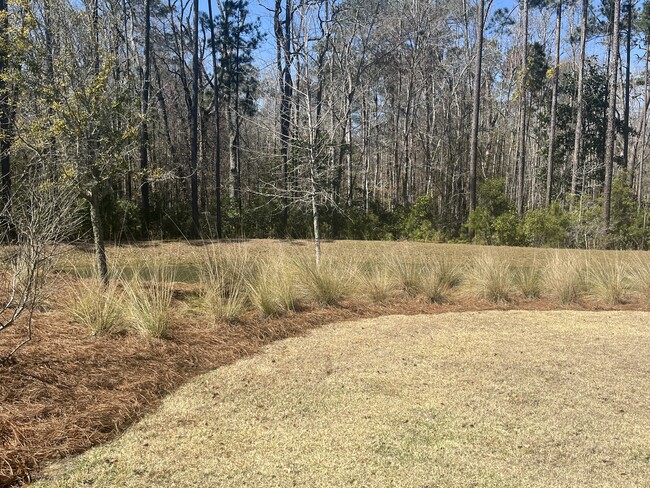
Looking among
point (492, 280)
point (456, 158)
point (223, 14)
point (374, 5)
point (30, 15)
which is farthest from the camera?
point (456, 158)

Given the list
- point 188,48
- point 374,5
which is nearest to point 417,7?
point 374,5

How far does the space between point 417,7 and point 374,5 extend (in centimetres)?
344

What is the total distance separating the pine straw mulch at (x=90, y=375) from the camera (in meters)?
2.93

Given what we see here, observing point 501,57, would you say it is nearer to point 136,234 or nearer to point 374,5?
point 374,5

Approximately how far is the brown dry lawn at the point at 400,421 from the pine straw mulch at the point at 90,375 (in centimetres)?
19

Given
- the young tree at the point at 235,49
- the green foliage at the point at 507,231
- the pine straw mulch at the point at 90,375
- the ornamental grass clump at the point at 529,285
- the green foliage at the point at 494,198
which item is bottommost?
the pine straw mulch at the point at 90,375

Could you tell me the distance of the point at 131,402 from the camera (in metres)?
3.53

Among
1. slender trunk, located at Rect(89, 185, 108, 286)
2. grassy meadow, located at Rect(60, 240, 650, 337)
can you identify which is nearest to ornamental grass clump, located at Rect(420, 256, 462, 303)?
grassy meadow, located at Rect(60, 240, 650, 337)

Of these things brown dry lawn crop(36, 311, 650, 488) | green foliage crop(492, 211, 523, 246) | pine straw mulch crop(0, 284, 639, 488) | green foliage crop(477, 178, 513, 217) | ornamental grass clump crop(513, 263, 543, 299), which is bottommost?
brown dry lawn crop(36, 311, 650, 488)

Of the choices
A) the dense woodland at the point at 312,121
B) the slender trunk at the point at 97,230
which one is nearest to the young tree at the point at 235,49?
the dense woodland at the point at 312,121

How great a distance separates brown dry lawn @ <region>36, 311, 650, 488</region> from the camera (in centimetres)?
270

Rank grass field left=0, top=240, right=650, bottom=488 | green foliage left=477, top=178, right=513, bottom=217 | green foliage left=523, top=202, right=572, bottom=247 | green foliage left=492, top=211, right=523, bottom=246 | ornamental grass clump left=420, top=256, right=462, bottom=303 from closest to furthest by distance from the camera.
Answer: grass field left=0, top=240, right=650, bottom=488, ornamental grass clump left=420, top=256, right=462, bottom=303, green foliage left=523, top=202, right=572, bottom=247, green foliage left=492, top=211, right=523, bottom=246, green foliage left=477, top=178, right=513, bottom=217

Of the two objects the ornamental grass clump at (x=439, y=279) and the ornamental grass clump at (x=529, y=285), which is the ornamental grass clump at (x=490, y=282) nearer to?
the ornamental grass clump at (x=529, y=285)

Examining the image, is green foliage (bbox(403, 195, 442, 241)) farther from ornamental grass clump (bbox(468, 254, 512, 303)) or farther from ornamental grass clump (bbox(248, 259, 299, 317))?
ornamental grass clump (bbox(248, 259, 299, 317))
